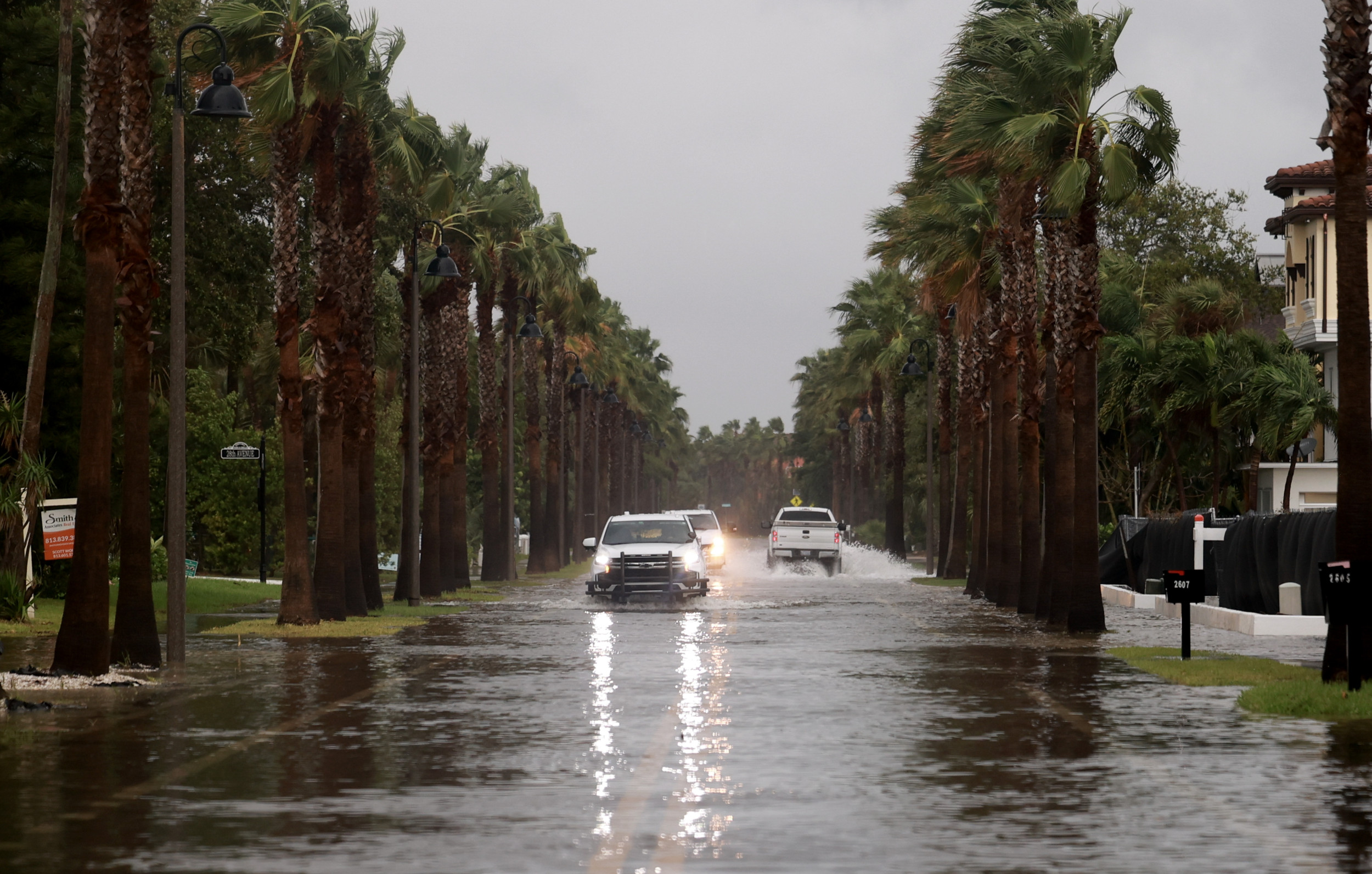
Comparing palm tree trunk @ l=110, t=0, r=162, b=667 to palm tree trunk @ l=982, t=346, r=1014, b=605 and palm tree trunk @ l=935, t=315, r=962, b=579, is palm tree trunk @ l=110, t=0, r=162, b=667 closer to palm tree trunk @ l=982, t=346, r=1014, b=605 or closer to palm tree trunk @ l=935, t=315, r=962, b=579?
palm tree trunk @ l=982, t=346, r=1014, b=605

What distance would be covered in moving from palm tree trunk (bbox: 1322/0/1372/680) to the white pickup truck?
1757 inches

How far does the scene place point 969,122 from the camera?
32.2 metres

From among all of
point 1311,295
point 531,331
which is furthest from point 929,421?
point 531,331

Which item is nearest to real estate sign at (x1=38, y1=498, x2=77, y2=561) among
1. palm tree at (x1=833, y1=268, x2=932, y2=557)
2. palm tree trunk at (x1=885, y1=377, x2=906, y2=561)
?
palm tree at (x1=833, y1=268, x2=932, y2=557)

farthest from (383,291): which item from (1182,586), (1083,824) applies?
(1083,824)

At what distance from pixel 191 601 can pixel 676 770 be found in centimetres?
3038

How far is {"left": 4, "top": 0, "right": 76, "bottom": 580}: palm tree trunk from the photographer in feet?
111

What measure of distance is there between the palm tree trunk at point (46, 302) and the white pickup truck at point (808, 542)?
112 ft

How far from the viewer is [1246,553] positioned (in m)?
35.3

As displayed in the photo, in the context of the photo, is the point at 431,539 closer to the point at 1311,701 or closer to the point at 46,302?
the point at 46,302

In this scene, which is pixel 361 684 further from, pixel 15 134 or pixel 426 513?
pixel 426 513

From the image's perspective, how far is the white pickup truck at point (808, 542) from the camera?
65500mm

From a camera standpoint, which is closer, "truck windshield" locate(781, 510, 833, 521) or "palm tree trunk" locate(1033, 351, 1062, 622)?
"palm tree trunk" locate(1033, 351, 1062, 622)

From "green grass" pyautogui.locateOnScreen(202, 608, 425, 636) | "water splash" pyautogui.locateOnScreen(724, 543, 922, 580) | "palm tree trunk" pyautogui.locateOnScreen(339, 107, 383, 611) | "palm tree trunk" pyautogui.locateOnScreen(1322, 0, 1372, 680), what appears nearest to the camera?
"palm tree trunk" pyautogui.locateOnScreen(1322, 0, 1372, 680)
